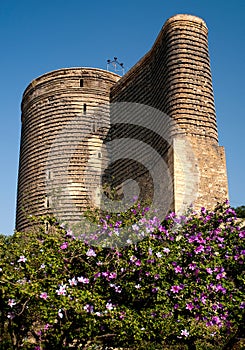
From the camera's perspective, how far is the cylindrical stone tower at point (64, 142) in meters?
17.8

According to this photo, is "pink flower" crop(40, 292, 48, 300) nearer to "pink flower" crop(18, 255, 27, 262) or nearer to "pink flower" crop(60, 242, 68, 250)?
"pink flower" crop(18, 255, 27, 262)

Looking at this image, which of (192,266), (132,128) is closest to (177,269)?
(192,266)

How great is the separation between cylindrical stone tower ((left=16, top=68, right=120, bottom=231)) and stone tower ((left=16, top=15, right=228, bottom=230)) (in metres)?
0.04

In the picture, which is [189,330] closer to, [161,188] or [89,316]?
[89,316]

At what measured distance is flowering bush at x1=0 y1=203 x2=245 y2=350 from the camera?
431 cm

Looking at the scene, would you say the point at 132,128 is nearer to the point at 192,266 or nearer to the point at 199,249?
the point at 199,249

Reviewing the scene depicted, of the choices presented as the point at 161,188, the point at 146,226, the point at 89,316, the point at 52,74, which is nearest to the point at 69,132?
the point at 52,74

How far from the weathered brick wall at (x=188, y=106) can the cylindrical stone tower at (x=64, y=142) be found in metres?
3.32

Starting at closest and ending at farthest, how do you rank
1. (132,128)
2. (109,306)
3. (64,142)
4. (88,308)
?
(88,308) → (109,306) → (132,128) → (64,142)

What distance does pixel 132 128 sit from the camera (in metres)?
16.5

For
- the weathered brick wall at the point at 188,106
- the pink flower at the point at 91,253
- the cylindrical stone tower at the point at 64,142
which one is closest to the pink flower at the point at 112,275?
the pink flower at the point at 91,253

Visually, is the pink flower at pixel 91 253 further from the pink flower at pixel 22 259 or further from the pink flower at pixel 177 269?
the pink flower at pixel 177 269

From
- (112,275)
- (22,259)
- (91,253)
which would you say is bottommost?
(112,275)

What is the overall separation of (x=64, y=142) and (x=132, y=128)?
3577 millimetres
